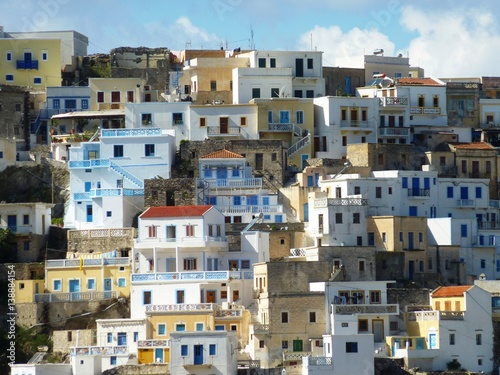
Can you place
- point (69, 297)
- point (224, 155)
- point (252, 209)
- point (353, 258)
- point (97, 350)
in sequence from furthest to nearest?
point (224, 155) < point (252, 209) < point (69, 297) < point (353, 258) < point (97, 350)

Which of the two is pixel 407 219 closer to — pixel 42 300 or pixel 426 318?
pixel 426 318

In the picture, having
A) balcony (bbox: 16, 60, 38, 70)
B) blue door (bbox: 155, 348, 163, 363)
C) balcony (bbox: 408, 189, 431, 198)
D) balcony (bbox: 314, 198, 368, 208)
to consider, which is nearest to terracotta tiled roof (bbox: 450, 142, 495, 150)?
balcony (bbox: 408, 189, 431, 198)

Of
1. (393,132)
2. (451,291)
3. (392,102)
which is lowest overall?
(451,291)

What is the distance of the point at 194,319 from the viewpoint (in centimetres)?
8644

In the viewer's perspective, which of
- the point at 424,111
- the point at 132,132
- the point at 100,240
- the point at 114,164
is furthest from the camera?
the point at 424,111

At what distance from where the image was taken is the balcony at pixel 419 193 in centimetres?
9750

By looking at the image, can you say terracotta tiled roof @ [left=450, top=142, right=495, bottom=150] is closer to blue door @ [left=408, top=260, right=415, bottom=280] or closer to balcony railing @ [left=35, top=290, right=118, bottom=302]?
blue door @ [left=408, top=260, right=415, bottom=280]

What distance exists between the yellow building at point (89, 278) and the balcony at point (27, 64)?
83.6ft

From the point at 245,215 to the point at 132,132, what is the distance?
8.49 meters

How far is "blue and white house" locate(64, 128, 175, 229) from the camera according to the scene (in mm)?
98312

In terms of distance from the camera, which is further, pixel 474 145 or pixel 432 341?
pixel 474 145

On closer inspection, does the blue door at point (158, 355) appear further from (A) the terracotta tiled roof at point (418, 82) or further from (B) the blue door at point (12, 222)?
(A) the terracotta tiled roof at point (418, 82)

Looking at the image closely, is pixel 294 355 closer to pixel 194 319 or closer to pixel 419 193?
pixel 194 319

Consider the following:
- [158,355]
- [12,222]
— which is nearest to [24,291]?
[12,222]
